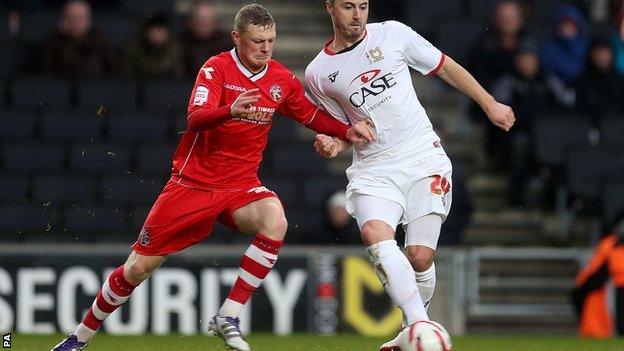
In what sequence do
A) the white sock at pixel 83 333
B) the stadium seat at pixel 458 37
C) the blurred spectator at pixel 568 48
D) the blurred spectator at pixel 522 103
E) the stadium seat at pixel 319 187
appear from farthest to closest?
the blurred spectator at pixel 568 48, the stadium seat at pixel 458 37, the blurred spectator at pixel 522 103, the stadium seat at pixel 319 187, the white sock at pixel 83 333

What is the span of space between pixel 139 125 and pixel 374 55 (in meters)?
6.84

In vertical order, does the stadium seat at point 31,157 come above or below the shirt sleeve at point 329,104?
below

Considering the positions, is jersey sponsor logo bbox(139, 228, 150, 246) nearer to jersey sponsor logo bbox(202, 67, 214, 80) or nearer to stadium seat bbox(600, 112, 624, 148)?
jersey sponsor logo bbox(202, 67, 214, 80)

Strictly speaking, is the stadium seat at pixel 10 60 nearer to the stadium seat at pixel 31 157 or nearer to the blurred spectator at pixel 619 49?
the stadium seat at pixel 31 157

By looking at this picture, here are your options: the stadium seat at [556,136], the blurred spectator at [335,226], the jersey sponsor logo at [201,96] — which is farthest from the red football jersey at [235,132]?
the stadium seat at [556,136]

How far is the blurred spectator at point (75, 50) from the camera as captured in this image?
54.5 feet

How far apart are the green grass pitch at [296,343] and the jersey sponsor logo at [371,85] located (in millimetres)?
2091

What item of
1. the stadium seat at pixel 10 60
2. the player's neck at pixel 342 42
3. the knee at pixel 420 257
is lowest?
the knee at pixel 420 257

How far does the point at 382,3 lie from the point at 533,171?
10.3 ft

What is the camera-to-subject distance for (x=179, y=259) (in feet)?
47.3

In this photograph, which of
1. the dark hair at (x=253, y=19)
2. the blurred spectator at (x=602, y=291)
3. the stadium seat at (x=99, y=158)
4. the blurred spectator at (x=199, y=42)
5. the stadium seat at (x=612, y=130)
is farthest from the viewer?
the stadium seat at (x=612, y=130)

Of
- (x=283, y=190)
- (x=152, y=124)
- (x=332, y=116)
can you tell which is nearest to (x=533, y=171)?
(x=283, y=190)

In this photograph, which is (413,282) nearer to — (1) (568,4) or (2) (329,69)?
(2) (329,69)

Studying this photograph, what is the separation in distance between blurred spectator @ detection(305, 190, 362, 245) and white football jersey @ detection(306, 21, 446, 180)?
5.04 m
